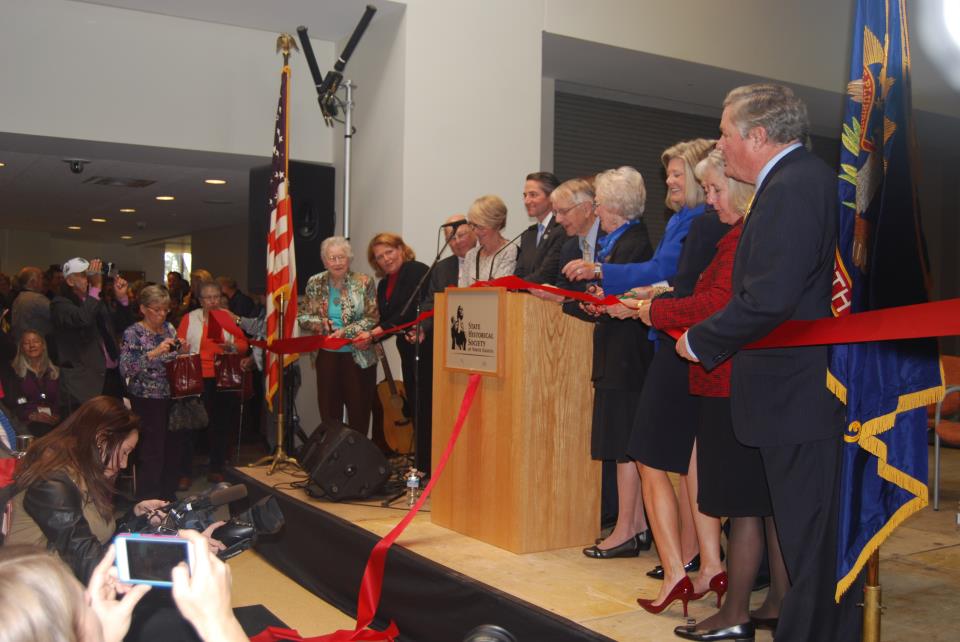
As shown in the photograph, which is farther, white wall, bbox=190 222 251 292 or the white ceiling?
white wall, bbox=190 222 251 292

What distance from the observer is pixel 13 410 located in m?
6.25

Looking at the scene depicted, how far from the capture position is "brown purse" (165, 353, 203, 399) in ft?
19.6

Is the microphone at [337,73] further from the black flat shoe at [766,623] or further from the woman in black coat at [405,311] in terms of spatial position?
the black flat shoe at [766,623]

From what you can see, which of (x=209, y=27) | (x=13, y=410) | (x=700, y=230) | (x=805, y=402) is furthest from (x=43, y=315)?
(x=805, y=402)

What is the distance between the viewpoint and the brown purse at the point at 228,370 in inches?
258

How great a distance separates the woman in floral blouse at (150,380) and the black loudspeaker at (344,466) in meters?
1.43

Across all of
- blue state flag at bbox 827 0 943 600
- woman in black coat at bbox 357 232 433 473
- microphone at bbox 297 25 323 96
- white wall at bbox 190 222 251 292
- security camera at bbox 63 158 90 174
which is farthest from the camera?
white wall at bbox 190 222 251 292

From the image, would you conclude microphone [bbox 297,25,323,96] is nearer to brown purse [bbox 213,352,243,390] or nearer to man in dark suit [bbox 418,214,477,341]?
brown purse [bbox 213,352,243,390]

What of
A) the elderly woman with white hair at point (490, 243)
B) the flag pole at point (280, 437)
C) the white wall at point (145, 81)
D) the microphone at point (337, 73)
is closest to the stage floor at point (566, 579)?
the elderly woman with white hair at point (490, 243)

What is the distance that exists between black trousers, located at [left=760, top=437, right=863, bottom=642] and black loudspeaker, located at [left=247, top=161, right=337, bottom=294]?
522 centimetres

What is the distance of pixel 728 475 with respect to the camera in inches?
104

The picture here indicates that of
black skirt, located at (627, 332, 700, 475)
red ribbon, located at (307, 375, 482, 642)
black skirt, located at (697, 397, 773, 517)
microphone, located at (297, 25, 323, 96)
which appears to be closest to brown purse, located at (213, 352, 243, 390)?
microphone, located at (297, 25, 323, 96)

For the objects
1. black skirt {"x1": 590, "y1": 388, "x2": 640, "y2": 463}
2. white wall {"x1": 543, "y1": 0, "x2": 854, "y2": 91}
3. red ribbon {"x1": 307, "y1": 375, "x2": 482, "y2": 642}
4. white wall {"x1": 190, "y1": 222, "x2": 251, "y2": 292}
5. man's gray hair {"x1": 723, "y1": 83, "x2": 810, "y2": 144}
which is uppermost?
white wall {"x1": 543, "y1": 0, "x2": 854, "y2": 91}

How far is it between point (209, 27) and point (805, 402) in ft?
20.9
